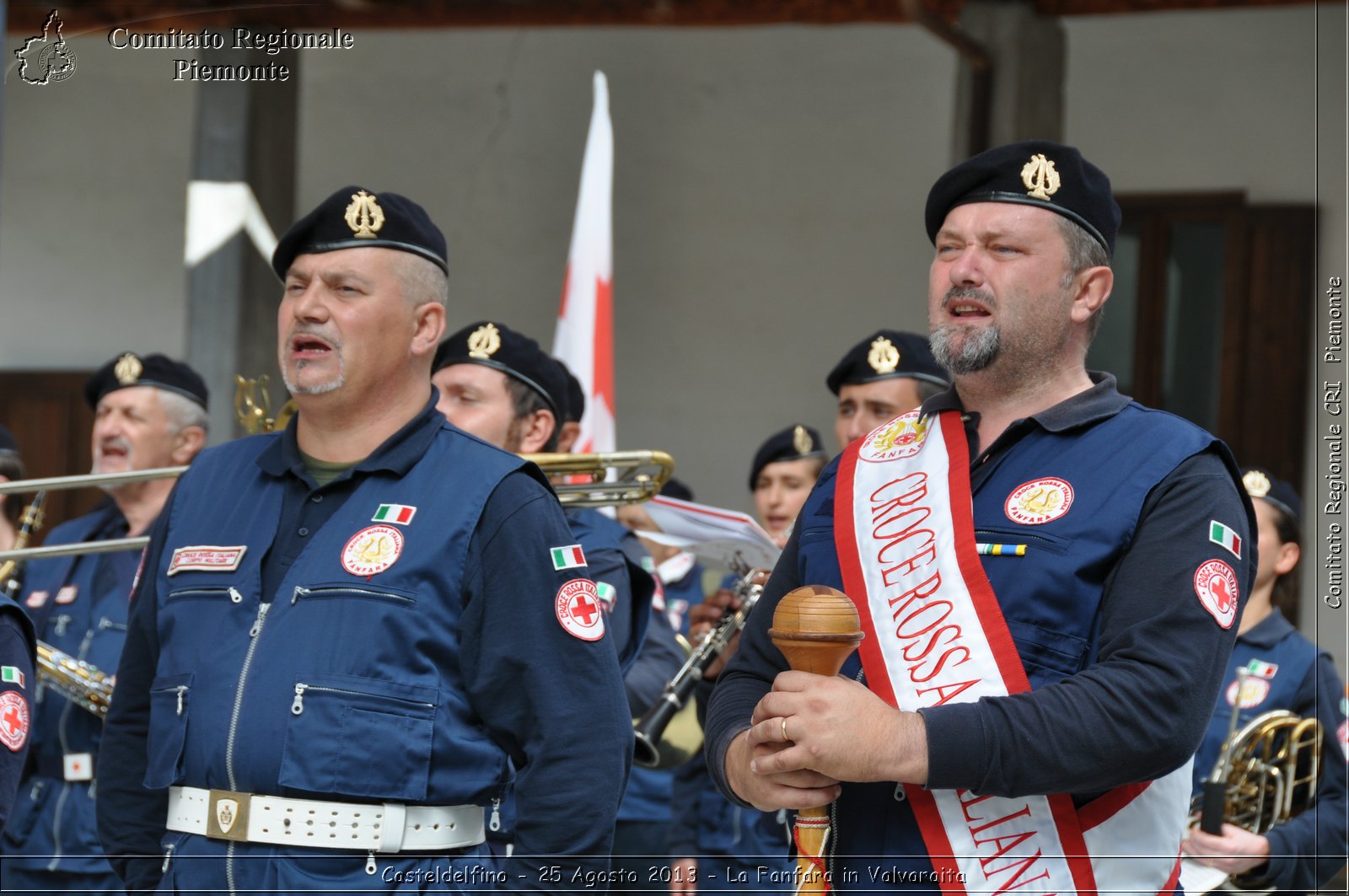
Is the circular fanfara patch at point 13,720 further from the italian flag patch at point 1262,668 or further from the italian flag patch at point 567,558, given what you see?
the italian flag patch at point 1262,668

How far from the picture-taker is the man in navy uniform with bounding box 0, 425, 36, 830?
309 cm

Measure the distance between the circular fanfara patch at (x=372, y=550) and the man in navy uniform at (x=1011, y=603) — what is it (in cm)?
66

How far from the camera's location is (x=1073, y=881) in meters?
2.43

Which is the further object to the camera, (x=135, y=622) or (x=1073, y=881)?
(x=135, y=622)

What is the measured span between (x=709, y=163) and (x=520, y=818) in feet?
23.2

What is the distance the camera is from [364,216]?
3.22 metres

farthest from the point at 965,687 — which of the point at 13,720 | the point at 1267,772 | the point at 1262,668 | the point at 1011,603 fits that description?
the point at 1262,668

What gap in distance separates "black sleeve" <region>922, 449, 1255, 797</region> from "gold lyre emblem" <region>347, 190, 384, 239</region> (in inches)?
62.1

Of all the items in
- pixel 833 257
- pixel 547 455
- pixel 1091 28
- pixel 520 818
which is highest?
pixel 1091 28

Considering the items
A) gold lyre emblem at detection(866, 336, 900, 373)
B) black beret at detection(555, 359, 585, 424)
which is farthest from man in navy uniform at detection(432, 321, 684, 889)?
gold lyre emblem at detection(866, 336, 900, 373)

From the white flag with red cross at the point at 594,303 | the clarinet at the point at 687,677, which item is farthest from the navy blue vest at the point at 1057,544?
the white flag with red cross at the point at 594,303

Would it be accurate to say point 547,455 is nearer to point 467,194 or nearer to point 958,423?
point 958,423

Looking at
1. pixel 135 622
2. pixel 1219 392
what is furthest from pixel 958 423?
pixel 1219 392

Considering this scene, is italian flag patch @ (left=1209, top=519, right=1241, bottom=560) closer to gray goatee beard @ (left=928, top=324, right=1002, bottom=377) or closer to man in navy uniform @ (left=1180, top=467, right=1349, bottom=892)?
gray goatee beard @ (left=928, top=324, right=1002, bottom=377)
